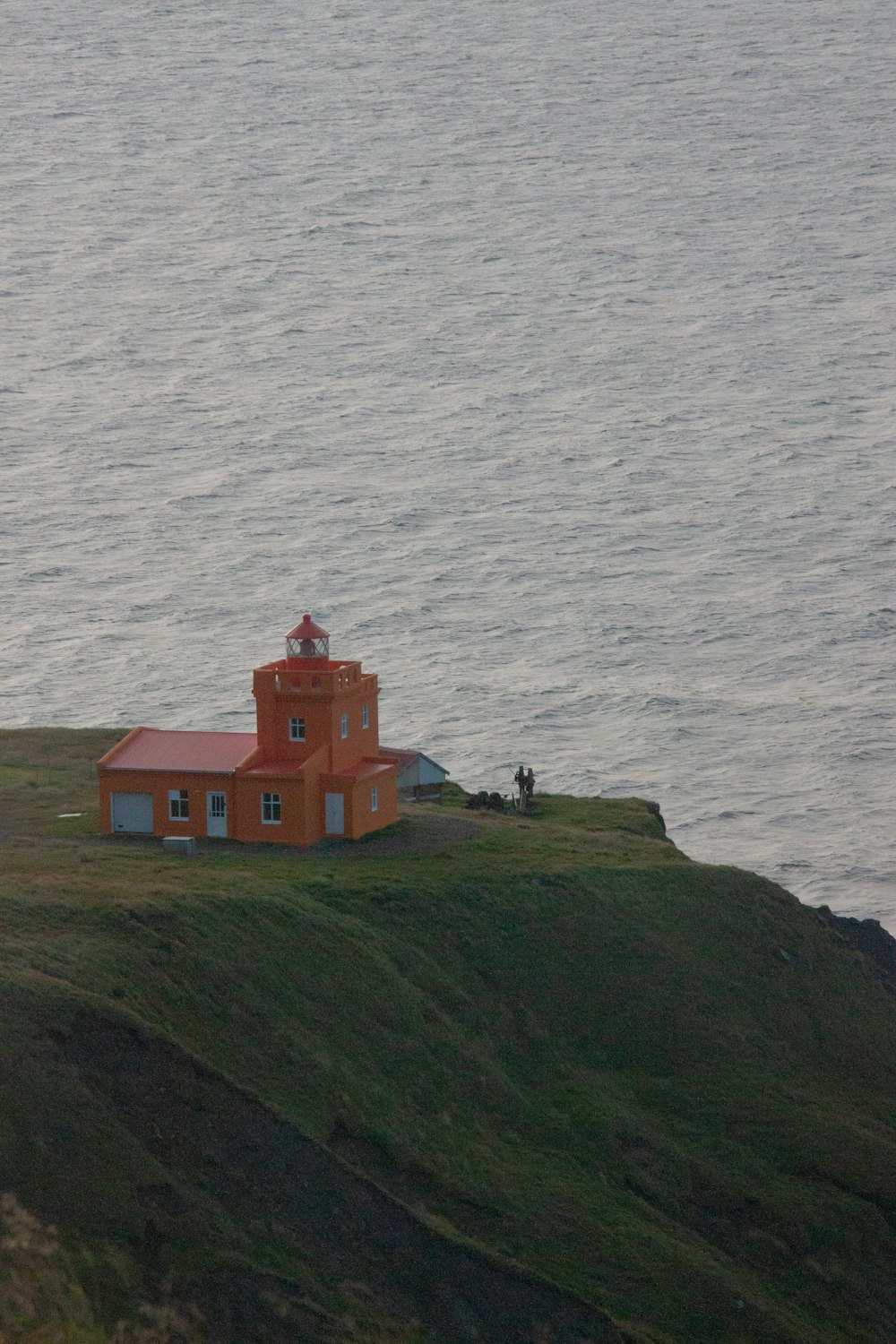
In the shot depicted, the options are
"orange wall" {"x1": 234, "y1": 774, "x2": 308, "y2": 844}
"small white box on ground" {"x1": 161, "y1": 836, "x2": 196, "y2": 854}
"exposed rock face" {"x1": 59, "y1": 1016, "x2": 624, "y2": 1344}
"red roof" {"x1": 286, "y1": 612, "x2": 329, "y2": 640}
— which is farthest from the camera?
"red roof" {"x1": 286, "y1": 612, "x2": 329, "y2": 640}

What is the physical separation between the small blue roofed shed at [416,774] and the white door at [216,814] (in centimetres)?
1346

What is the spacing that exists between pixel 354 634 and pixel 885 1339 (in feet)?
342

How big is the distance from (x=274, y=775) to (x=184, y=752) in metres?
4.31

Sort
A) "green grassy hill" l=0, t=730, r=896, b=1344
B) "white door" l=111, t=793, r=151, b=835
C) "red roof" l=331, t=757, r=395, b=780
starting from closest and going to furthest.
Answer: "green grassy hill" l=0, t=730, r=896, b=1344, "red roof" l=331, t=757, r=395, b=780, "white door" l=111, t=793, r=151, b=835

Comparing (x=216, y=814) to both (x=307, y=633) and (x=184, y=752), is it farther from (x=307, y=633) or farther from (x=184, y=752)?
(x=307, y=633)

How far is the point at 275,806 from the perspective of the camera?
6994 cm

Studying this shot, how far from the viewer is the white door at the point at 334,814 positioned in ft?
232

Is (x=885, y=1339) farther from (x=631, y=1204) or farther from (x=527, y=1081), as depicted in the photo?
(x=527, y=1081)

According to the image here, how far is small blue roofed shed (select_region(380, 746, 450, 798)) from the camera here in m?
83.5

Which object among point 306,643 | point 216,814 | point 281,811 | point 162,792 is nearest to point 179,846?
point 216,814

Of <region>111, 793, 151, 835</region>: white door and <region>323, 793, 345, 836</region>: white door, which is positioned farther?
<region>323, 793, 345, 836</region>: white door

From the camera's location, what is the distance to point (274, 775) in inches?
2724

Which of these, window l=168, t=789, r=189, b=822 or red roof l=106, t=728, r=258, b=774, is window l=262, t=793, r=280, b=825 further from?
window l=168, t=789, r=189, b=822

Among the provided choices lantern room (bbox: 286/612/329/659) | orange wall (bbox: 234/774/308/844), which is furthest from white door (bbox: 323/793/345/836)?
lantern room (bbox: 286/612/329/659)
